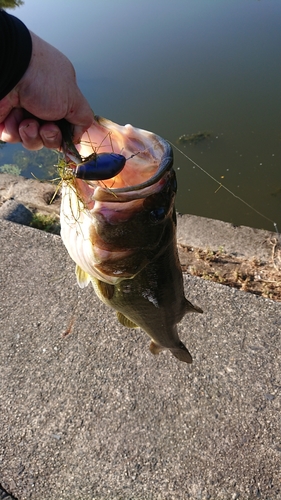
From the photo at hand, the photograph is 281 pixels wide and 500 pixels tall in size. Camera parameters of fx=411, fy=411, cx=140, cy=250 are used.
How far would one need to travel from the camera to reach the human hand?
1578mm

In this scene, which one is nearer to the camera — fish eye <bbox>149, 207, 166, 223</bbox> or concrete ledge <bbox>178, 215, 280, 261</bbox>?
fish eye <bbox>149, 207, 166, 223</bbox>

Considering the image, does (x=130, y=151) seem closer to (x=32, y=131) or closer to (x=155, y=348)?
(x=32, y=131)

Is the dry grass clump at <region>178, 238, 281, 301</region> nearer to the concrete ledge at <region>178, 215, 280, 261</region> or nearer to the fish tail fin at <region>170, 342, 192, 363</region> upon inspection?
the concrete ledge at <region>178, 215, 280, 261</region>

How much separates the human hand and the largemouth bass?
9cm

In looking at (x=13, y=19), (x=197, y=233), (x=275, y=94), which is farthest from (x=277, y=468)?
(x=275, y=94)

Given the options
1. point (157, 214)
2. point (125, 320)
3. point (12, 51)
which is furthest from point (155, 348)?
point (12, 51)

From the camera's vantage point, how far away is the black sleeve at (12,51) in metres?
1.46

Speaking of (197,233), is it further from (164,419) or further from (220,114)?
(220,114)

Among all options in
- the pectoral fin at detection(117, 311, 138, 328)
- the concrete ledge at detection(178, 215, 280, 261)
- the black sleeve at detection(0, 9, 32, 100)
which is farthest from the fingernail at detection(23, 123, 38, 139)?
the concrete ledge at detection(178, 215, 280, 261)

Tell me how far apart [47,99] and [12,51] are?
20 cm

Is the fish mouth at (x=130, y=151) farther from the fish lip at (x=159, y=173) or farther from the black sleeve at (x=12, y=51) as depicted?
the black sleeve at (x=12, y=51)

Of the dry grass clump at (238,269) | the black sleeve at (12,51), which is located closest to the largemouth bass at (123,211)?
the black sleeve at (12,51)

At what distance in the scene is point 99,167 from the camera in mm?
1307

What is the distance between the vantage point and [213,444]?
2.42 metres
